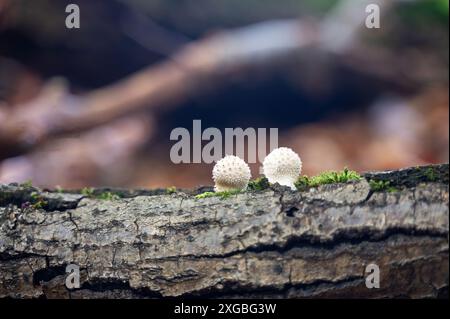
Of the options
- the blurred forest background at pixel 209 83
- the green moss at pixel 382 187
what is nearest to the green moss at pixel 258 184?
the green moss at pixel 382 187

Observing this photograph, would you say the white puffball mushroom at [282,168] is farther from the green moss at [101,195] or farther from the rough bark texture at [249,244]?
the green moss at [101,195]

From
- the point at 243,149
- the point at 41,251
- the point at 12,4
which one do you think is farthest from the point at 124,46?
the point at 41,251

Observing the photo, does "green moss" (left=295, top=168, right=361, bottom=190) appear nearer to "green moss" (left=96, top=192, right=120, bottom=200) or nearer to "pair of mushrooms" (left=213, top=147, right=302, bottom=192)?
"pair of mushrooms" (left=213, top=147, right=302, bottom=192)

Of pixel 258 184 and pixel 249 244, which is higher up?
pixel 258 184

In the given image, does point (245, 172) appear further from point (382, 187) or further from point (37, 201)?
point (37, 201)

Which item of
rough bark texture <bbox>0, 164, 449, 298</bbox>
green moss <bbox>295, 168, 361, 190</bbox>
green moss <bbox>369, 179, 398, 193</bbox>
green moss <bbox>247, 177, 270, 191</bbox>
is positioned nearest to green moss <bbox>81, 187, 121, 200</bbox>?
rough bark texture <bbox>0, 164, 449, 298</bbox>

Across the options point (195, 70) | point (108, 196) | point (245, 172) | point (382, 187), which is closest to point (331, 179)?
point (382, 187)
